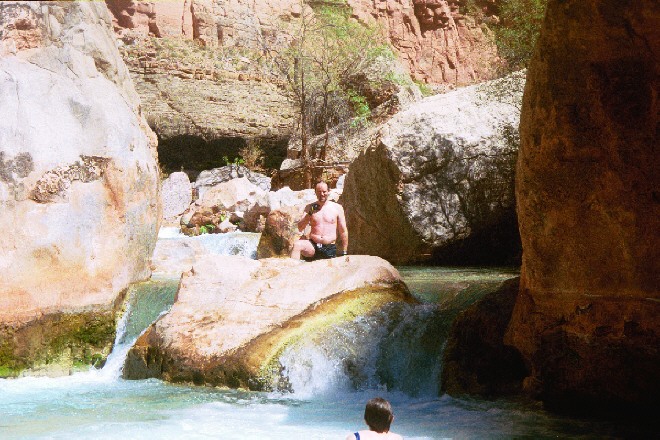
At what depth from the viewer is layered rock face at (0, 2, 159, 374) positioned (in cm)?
697

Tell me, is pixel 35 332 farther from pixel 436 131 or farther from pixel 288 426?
pixel 436 131

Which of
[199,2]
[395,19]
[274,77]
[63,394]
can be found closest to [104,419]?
[63,394]

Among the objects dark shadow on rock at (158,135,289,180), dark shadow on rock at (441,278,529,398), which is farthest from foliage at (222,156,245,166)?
dark shadow on rock at (441,278,529,398)

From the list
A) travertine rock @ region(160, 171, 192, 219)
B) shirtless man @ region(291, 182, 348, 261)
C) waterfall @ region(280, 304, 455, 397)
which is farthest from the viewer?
travertine rock @ region(160, 171, 192, 219)

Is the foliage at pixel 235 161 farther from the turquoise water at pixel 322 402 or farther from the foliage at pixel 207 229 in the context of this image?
the turquoise water at pixel 322 402

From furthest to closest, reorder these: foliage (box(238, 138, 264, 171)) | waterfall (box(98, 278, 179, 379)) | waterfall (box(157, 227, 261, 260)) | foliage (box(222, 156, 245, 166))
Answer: foliage (box(222, 156, 245, 166)) < foliage (box(238, 138, 264, 171)) < waterfall (box(157, 227, 261, 260)) < waterfall (box(98, 278, 179, 379))

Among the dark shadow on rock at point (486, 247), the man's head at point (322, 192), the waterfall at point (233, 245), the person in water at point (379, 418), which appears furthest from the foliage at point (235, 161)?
the person in water at point (379, 418)

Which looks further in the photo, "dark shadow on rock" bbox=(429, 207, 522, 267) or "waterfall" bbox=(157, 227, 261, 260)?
"waterfall" bbox=(157, 227, 261, 260)

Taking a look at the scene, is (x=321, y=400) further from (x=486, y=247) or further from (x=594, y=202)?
(x=486, y=247)

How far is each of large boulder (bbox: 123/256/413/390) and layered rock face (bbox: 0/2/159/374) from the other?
2.82 feet

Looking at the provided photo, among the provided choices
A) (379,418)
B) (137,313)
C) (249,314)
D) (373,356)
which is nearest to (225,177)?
(137,313)

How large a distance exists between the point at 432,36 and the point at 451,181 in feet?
98.4

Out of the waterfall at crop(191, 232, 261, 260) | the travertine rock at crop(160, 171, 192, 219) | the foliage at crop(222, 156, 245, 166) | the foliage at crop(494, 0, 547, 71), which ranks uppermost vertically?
the foliage at crop(494, 0, 547, 71)

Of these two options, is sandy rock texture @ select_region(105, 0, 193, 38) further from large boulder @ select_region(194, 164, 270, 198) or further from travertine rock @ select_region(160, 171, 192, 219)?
travertine rock @ select_region(160, 171, 192, 219)
